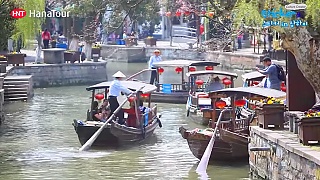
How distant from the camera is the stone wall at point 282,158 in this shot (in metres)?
11.2

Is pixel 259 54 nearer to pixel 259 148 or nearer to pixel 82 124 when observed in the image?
pixel 82 124

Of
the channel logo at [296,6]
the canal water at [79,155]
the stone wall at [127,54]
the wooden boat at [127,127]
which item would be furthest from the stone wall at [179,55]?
the channel logo at [296,6]

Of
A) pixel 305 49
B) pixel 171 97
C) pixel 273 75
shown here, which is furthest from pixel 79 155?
pixel 171 97

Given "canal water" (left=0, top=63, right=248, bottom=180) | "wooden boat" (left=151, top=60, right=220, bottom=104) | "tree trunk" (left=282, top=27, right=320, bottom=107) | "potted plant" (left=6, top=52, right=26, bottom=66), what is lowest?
"canal water" (left=0, top=63, right=248, bottom=180)

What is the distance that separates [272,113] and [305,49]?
177 centimetres

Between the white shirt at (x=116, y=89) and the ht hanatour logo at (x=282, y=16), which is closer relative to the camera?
the ht hanatour logo at (x=282, y=16)

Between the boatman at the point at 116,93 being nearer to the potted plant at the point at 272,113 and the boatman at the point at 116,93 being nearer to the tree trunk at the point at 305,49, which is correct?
the potted plant at the point at 272,113

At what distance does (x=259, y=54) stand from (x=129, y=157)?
843 inches

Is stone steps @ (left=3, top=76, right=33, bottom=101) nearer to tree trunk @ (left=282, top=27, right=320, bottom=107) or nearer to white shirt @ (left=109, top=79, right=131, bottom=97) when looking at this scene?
white shirt @ (left=109, top=79, right=131, bottom=97)

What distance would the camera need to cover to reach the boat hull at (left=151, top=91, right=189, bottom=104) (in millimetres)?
25953

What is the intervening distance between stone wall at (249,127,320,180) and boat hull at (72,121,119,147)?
426 cm

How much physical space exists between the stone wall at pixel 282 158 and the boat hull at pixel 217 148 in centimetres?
103

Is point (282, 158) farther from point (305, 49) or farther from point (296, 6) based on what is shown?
point (296, 6)

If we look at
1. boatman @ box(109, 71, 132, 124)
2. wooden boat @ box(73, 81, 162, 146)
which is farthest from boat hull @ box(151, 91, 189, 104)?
boatman @ box(109, 71, 132, 124)
